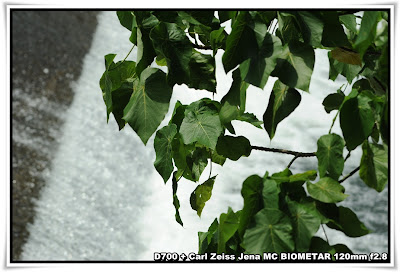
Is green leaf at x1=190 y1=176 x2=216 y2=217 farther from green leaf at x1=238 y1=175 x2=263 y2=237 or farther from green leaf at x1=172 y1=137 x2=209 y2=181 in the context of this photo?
green leaf at x1=238 y1=175 x2=263 y2=237

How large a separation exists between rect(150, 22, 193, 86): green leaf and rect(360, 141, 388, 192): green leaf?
219 mm

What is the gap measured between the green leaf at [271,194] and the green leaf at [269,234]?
2 centimetres

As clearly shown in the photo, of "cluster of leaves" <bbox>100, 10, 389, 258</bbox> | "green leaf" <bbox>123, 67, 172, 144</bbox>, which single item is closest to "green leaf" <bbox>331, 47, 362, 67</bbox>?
"cluster of leaves" <bbox>100, 10, 389, 258</bbox>

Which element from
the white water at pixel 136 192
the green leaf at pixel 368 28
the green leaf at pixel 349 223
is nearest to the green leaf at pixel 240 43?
the green leaf at pixel 368 28

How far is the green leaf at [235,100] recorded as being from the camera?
2.24 ft

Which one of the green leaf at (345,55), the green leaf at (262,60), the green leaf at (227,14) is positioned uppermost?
the green leaf at (227,14)

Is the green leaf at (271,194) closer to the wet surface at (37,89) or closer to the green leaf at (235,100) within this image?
the green leaf at (235,100)

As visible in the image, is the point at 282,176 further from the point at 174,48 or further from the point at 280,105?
the point at 174,48

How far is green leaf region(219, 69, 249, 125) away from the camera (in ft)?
2.24

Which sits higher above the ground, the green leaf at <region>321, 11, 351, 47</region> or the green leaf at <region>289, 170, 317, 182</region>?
the green leaf at <region>321, 11, 351, 47</region>

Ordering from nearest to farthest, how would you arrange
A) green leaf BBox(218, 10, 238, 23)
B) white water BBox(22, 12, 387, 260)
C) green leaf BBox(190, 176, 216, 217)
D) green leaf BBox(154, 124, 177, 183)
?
green leaf BBox(218, 10, 238, 23)
green leaf BBox(154, 124, 177, 183)
green leaf BBox(190, 176, 216, 217)
white water BBox(22, 12, 387, 260)

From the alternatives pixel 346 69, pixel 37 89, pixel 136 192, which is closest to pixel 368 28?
pixel 346 69
